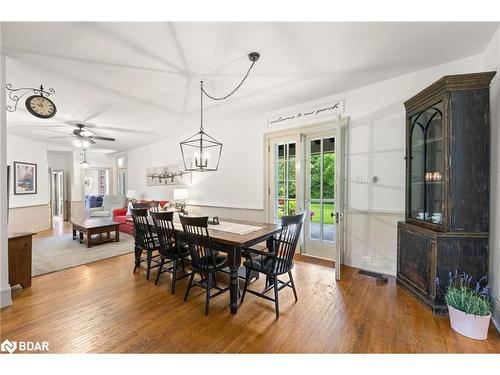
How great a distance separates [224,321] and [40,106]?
3.44 m

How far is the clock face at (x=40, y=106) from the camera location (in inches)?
105

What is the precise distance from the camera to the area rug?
10.9ft

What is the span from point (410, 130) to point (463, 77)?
0.69 meters

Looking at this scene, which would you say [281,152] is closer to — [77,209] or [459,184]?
[459,184]

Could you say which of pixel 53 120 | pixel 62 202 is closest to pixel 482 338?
pixel 53 120

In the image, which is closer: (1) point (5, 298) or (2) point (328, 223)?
(1) point (5, 298)

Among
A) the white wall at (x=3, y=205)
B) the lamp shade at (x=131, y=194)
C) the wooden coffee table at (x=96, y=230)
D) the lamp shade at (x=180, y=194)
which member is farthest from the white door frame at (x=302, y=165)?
the lamp shade at (x=131, y=194)

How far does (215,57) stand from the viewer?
2309 millimetres

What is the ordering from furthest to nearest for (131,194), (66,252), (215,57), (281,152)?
(131,194) → (281,152) → (66,252) → (215,57)

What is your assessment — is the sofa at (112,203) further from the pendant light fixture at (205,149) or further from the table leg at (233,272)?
the table leg at (233,272)

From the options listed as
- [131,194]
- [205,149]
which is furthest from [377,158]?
[131,194]

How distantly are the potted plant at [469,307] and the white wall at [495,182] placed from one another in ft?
0.32
